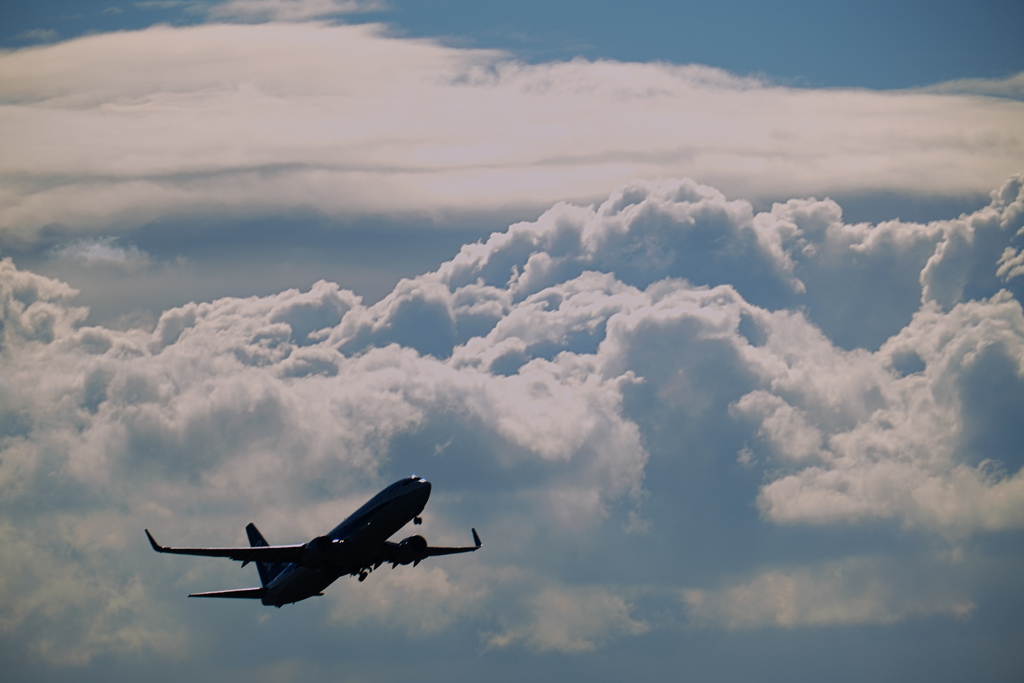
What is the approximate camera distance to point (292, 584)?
15775cm

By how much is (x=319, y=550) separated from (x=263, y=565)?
160 feet

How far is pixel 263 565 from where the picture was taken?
189500mm

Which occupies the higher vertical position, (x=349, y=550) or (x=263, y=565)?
(x=263, y=565)

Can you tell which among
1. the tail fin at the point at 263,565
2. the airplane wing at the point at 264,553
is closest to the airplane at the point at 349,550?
the airplane wing at the point at 264,553

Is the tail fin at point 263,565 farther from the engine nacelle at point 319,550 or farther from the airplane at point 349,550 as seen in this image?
the engine nacelle at point 319,550

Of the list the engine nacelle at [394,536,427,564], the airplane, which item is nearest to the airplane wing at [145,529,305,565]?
the airplane

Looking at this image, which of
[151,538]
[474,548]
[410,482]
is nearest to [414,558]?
[474,548]

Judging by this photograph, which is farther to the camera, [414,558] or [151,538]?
[414,558]

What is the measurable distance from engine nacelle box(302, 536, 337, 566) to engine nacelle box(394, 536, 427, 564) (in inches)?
497

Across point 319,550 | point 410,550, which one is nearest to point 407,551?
point 410,550

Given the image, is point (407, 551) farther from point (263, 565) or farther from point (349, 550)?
point (263, 565)

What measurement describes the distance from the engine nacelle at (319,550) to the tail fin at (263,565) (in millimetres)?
23292

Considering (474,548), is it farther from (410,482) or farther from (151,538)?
(151,538)

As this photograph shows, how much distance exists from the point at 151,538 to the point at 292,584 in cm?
2392
